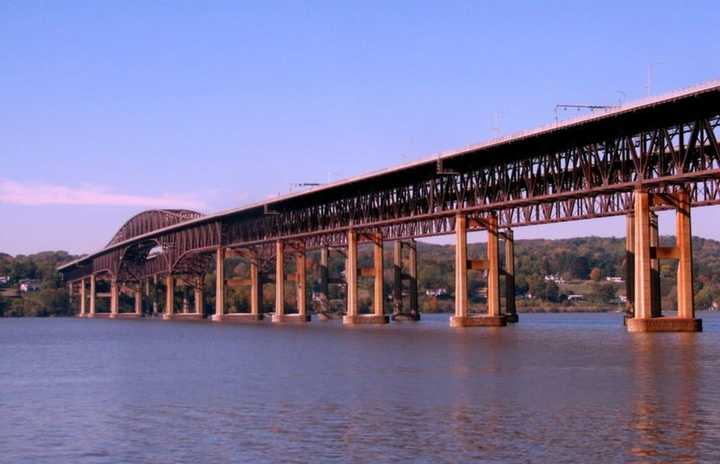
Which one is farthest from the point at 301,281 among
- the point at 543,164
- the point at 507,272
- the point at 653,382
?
the point at 653,382

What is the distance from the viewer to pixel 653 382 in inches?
2068

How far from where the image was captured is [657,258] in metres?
93.2

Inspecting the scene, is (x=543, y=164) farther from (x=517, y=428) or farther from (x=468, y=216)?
(x=517, y=428)

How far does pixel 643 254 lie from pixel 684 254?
327 cm

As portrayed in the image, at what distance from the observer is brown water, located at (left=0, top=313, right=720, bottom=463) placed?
1341 inches

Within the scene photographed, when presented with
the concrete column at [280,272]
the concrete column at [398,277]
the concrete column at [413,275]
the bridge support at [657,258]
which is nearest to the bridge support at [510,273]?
the concrete column at [413,275]

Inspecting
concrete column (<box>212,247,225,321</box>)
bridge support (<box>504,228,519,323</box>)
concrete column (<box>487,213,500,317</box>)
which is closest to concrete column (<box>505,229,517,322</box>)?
bridge support (<box>504,228,519,323</box>)

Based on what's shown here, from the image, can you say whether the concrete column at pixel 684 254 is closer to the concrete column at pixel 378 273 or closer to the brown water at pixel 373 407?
the brown water at pixel 373 407

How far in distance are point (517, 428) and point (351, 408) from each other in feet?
25.9

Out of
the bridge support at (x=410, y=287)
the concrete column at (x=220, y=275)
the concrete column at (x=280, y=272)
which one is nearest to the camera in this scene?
the concrete column at (x=280, y=272)

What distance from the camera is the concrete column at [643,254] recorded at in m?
90.4

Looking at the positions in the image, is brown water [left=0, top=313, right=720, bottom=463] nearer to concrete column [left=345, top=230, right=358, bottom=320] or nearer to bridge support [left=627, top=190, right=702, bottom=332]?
bridge support [left=627, top=190, right=702, bottom=332]

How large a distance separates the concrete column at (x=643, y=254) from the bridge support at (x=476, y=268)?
2961 cm

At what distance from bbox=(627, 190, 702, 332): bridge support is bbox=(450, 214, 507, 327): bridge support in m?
27.1
